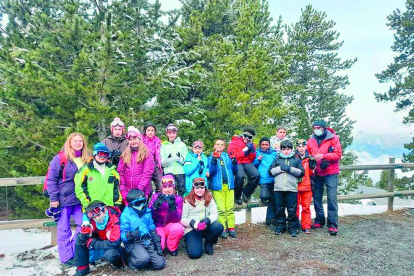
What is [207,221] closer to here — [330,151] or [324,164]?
[324,164]

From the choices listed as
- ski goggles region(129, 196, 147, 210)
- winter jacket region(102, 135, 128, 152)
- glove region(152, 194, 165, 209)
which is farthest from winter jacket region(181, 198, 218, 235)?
winter jacket region(102, 135, 128, 152)

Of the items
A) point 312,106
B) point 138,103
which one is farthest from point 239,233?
point 312,106

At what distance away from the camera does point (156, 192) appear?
5551mm

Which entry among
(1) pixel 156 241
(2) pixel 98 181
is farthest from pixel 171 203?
(2) pixel 98 181

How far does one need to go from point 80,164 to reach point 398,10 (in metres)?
25.6

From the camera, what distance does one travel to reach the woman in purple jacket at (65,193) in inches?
184

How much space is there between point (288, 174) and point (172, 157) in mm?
2240

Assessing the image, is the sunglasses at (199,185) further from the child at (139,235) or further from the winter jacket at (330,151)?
the winter jacket at (330,151)

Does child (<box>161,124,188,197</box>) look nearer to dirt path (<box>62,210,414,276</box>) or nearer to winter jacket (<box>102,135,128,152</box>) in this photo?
winter jacket (<box>102,135,128,152</box>)

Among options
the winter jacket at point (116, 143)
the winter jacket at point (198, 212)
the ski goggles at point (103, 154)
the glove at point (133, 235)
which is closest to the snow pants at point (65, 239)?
the glove at point (133, 235)

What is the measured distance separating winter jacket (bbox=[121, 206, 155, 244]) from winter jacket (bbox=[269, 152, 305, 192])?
260 cm

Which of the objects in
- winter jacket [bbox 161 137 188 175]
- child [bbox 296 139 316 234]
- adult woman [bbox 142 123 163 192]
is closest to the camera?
adult woman [bbox 142 123 163 192]

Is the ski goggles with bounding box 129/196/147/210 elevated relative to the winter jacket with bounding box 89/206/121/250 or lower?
elevated

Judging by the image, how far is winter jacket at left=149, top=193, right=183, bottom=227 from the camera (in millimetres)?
5051
